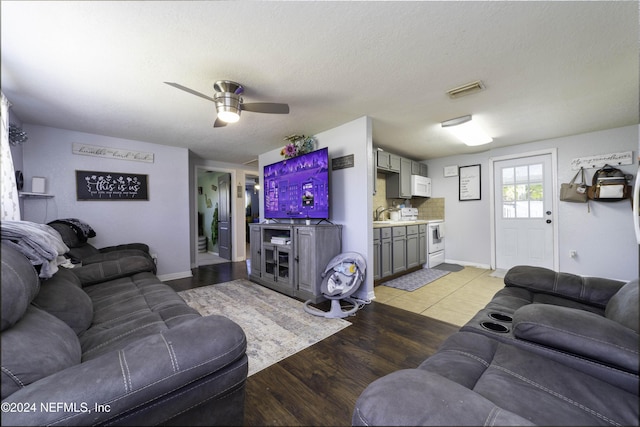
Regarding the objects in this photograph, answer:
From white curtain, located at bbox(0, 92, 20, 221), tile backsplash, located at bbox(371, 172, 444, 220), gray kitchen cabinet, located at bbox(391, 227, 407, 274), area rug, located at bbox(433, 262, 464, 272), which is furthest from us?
tile backsplash, located at bbox(371, 172, 444, 220)

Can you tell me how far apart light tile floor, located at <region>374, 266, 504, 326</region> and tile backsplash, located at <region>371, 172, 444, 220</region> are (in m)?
1.52

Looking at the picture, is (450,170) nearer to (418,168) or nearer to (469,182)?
(469,182)

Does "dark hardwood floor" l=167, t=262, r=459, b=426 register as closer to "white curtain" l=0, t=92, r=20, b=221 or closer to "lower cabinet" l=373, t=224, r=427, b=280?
"lower cabinet" l=373, t=224, r=427, b=280

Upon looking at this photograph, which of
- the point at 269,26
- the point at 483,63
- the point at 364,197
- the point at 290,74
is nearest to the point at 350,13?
the point at 269,26

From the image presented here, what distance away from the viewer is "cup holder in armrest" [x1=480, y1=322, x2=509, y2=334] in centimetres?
106

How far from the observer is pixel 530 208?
2303 mm

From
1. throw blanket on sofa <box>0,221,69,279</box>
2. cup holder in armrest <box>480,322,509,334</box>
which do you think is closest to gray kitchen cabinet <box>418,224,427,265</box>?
cup holder in armrest <box>480,322,509,334</box>

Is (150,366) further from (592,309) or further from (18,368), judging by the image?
(592,309)

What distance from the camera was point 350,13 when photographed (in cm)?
133

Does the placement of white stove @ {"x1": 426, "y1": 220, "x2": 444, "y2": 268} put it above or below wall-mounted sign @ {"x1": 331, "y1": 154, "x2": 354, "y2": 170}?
below

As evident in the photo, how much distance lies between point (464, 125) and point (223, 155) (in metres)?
4.11

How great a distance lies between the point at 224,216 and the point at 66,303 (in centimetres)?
462

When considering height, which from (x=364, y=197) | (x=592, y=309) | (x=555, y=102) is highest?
(x=555, y=102)

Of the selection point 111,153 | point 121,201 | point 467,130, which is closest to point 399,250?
point 467,130
